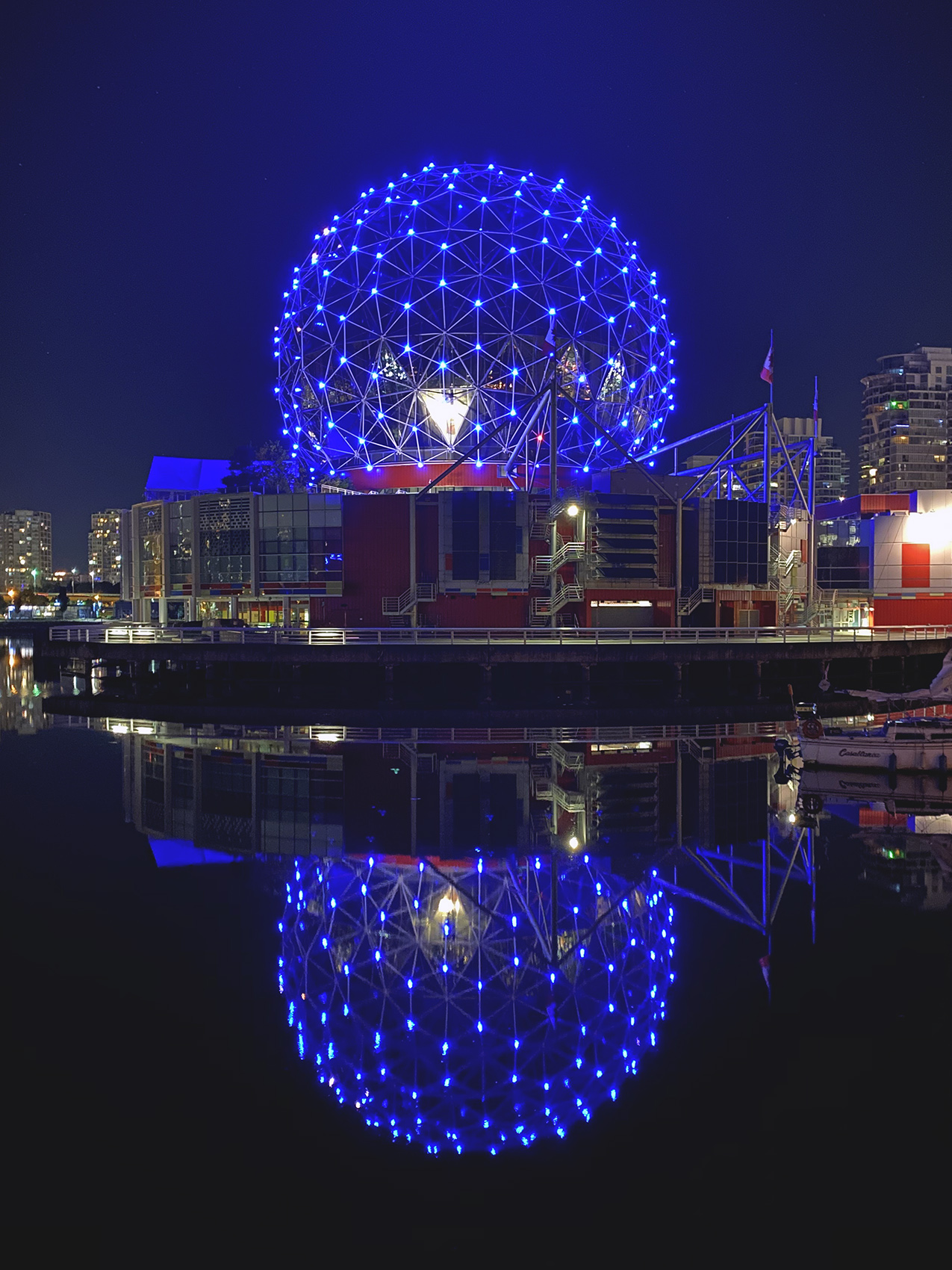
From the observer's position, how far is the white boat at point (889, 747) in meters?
18.5

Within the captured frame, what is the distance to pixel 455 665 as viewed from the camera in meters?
42.0

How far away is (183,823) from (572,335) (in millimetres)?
33644

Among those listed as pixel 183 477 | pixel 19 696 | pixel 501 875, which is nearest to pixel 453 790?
pixel 501 875

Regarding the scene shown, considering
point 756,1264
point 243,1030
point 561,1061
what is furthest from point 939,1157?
point 243,1030

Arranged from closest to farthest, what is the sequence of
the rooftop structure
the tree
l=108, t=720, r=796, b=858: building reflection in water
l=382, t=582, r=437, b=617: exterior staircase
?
l=108, t=720, r=796, b=858: building reflection in water
l=382, t=582, r=437, b=617: exterior staircase
the tree
the rooftop structure

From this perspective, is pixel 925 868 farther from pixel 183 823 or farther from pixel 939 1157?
pixel 183 823

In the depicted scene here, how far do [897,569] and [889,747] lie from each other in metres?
38.2

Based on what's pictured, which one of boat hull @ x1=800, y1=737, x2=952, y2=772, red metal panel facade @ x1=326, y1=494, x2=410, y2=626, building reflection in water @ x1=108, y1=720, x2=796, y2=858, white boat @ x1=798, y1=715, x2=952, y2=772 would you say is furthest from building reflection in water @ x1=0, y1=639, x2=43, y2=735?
boat hull @ x1=800, y1=737, x2=952, y2=772

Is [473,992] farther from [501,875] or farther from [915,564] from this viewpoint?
[915,564]

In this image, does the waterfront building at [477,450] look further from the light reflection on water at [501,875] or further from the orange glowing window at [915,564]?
the light reflection on water at [501,875]

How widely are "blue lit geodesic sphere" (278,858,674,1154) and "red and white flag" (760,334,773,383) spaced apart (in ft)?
117

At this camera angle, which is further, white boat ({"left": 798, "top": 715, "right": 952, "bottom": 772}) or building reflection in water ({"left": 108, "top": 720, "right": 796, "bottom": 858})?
white boat ({"left": 798, "top": 715, "right": 952, "bottom": 772})

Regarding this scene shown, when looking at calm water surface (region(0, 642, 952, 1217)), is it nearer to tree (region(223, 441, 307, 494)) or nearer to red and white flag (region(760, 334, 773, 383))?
red and white flag (region(760, 334, 773, 383))

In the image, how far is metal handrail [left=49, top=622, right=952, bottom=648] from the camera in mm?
37000
